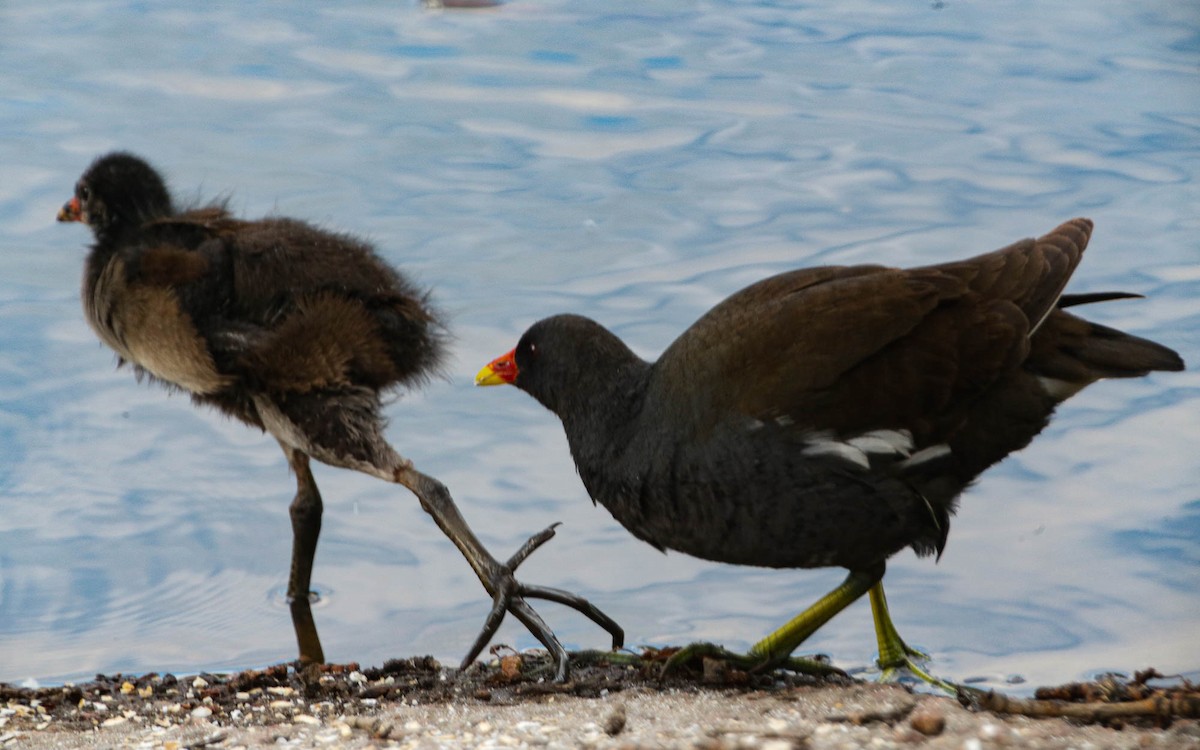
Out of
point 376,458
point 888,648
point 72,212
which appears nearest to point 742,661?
point 888,648

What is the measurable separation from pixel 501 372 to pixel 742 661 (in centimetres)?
107

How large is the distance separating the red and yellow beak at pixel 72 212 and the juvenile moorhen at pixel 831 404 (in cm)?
179

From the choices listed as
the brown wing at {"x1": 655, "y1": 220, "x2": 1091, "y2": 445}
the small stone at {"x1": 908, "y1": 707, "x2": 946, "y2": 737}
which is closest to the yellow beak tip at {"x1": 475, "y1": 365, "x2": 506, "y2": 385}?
the brown wing at {"x1": 655, "y1": 220, "x2": 1091, "y2": 445}

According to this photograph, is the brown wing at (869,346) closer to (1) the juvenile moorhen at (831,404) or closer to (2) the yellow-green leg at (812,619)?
(1) the juvenile moorhen at (831,404)

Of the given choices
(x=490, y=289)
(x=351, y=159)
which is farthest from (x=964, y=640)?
(x=351, y=159)

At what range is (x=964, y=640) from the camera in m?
4.79

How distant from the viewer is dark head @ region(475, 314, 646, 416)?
12.7ft

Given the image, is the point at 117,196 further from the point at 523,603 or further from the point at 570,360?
the point at 523,603

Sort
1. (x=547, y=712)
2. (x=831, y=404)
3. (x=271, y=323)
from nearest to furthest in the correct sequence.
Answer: (x=547, y=712)
(x=831, y=404)
(x=271, y=323)

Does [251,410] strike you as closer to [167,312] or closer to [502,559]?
[167,312]

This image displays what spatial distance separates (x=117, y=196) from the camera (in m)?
4.63

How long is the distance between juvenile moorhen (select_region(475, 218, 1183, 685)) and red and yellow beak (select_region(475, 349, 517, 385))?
217mm

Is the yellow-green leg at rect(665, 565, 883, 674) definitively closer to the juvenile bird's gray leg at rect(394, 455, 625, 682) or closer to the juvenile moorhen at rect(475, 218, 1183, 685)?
the juvenile moorhen at rect(475, 218, 1183, 685)

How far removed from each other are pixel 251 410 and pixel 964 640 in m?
2.45
